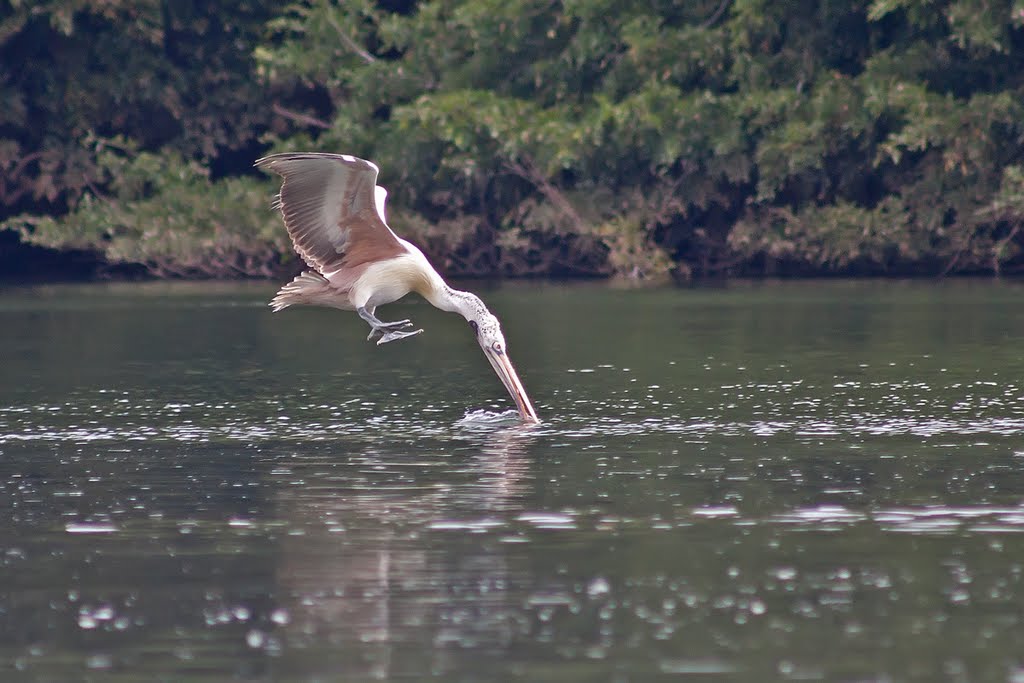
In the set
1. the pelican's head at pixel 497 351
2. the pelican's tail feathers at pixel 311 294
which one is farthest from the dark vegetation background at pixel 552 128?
the pelican's head at pixel 497 351

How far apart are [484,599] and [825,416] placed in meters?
7.18

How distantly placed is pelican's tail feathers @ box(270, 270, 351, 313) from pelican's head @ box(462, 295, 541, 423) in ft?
4.07

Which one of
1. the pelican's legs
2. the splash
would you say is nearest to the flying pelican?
the pelican's legs

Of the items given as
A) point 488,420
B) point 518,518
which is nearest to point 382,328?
point 488,420

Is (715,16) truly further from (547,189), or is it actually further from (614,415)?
(614,415)

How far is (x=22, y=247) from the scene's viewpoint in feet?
155

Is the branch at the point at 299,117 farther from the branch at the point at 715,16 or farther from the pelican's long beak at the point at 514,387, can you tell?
the pelican's long beak at the point at 514,387

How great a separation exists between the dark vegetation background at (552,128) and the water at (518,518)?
16.7m

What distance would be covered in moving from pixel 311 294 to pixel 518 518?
20.7 feet

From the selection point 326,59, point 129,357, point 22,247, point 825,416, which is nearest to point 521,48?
point 326,59

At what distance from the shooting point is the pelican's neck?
15984 millimetres

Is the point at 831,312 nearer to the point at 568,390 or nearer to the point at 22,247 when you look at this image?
the point at 568,390

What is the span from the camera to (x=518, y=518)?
11000 millimetres

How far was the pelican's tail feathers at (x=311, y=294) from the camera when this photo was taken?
16844mm
